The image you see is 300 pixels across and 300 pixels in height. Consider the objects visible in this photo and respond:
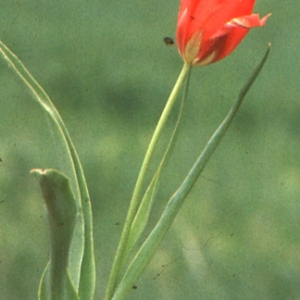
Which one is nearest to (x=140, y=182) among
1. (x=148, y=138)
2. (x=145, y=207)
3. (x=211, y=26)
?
(x=145, y=207)

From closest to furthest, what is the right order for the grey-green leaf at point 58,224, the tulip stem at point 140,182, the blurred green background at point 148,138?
the grey-green leaf at point 58,224
the tulip stem at point 140,182
the blurred green background at point 148,138

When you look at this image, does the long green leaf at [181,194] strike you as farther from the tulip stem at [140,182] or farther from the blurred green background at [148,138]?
the blurred green background at [148,138]

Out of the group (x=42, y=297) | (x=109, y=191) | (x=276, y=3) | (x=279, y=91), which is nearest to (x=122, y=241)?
(x=42, y=297)

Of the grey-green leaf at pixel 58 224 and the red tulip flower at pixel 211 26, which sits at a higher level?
the red tulip flower at pixel 211 26

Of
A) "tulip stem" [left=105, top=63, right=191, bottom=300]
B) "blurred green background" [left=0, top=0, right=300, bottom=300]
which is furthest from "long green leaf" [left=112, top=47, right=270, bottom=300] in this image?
"blurred green background" [left=0, top=0, right=300, bottom=300]

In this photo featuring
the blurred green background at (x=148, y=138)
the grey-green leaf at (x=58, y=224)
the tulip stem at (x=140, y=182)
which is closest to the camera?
the grey-green leaf at (x=58, y=224)

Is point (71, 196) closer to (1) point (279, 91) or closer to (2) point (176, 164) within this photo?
(2) point (176, 164)

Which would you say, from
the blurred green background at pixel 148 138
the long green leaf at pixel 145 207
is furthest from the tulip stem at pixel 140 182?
the blurred green background at pixel 148 138
